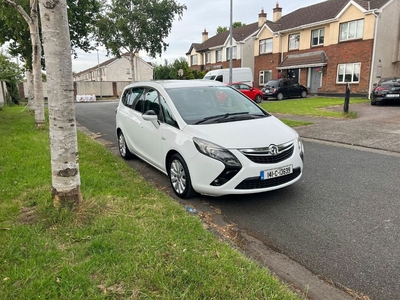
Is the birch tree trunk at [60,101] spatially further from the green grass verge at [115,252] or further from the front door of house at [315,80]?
the front door of house at [315,80]

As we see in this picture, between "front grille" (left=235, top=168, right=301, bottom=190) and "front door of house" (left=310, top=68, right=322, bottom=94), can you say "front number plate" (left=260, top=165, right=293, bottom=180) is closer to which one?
"front grille" (left=235, top=168, right=301, bottom=190)

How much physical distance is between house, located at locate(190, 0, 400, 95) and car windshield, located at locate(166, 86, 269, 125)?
19.9 m

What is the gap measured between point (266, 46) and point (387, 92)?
58.7 ft

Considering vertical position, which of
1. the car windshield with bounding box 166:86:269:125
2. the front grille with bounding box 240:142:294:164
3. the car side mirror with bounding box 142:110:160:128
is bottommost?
the front grille with bounding box 240:142:294:164

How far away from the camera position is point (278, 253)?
10.8ft

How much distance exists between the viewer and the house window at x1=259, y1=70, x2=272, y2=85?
3305 centimetres

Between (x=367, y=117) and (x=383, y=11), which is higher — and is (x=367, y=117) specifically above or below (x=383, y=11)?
below

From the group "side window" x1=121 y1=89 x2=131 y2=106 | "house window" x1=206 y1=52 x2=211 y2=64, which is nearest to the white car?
"side window" x1=121 y1=89 x2=131 y2=106

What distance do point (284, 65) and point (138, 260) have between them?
29770 millimetres

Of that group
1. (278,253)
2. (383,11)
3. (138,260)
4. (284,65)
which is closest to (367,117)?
(278,253)

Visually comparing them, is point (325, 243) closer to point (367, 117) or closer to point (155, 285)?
point (155, 285)

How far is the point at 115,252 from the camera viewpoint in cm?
300

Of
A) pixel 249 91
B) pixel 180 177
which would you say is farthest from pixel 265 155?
pixel 249 91

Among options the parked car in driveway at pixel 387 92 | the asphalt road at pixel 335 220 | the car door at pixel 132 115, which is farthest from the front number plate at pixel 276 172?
the parked car in driveway at pixel 387 92
